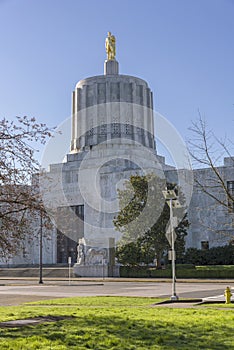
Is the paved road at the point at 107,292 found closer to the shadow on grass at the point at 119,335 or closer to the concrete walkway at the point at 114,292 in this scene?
the concrete walkway at the point at 114,292

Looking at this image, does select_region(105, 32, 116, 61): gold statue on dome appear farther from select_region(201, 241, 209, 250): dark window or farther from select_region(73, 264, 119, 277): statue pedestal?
select_region(73, 264, 119, 277): statue pedestal

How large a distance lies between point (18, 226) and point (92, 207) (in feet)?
186

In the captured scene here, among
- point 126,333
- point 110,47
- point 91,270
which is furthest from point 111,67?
point 126,333

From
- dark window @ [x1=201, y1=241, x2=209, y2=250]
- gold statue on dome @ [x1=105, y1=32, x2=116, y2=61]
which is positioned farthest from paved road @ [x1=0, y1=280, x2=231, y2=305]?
gold statue on dome @ [x1=105, y1=32, x2=116, y2=61]

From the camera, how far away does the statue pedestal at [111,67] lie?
77.1 metres

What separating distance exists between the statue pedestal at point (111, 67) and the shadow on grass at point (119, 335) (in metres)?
68.8

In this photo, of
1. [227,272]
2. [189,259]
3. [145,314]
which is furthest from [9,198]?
[189,259]

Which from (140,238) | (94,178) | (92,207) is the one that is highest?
(94,178)

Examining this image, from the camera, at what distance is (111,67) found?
77250 millimetres

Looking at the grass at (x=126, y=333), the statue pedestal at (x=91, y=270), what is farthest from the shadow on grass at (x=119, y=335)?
the statue pedestal at (x=91, y=270)

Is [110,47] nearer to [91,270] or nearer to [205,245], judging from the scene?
[205,245]

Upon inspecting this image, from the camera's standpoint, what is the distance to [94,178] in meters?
68.8

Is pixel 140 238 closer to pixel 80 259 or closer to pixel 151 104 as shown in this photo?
pixel 80 259

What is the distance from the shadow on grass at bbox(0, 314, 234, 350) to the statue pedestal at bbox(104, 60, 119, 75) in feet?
226
